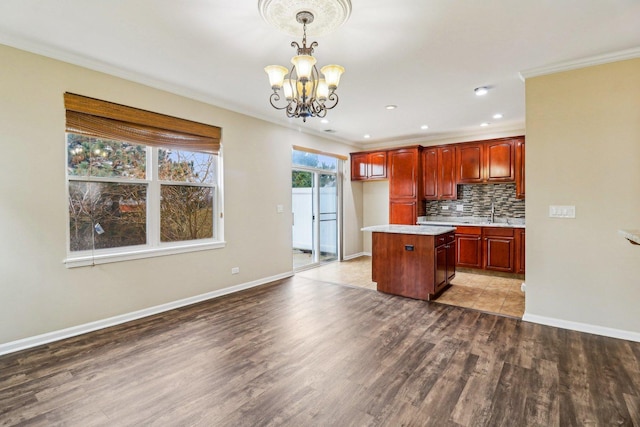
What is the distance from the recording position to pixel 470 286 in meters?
4.70

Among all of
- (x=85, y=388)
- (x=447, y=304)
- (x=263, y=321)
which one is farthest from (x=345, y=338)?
(x=85, y=388)

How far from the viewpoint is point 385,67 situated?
3.13 meters

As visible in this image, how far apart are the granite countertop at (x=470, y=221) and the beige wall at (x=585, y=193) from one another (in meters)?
2.19

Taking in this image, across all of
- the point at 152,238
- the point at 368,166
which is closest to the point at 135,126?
the point at 152,238

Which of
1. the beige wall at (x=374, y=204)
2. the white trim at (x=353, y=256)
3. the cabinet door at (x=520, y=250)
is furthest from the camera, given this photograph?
the beige wall at (x=374, y=204)

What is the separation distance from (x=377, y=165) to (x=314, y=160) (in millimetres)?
1492

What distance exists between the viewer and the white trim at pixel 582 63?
9.22ft

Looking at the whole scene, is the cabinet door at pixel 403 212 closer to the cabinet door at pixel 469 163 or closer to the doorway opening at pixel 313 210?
the cabinet door at pixel 469 163

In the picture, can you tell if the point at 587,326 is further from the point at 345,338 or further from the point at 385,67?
the point at 385,67

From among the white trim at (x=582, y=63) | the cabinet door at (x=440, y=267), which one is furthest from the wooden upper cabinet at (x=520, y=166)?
the white trim at (x=582, y=63)

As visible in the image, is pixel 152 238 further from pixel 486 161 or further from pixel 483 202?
pixel 483 202

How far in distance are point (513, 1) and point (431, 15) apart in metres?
0.52

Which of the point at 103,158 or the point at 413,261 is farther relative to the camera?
the point at 413,261

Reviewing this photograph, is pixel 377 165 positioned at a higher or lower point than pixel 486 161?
higher
